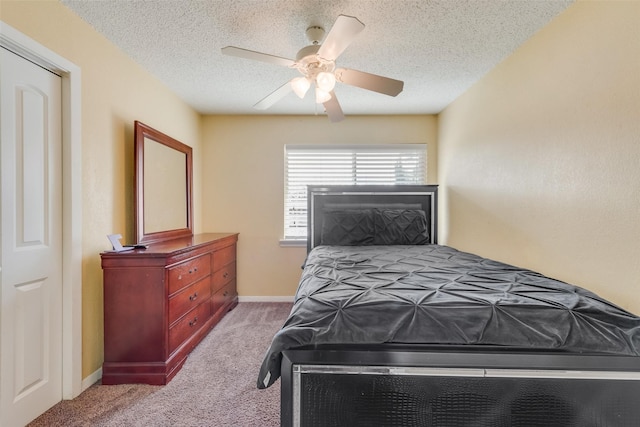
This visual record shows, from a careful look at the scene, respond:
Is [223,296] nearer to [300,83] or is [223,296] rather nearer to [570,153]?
[300,83]

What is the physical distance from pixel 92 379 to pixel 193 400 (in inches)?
30.0

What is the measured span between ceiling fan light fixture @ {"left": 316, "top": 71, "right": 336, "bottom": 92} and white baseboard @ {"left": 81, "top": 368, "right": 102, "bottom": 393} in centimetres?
240

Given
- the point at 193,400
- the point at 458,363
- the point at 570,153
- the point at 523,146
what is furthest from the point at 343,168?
the point at 458,363

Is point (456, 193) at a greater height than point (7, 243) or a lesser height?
greater

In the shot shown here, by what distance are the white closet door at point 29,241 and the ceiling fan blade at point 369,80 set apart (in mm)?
1739

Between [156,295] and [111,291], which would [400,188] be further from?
[111,291]

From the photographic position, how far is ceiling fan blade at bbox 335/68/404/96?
6.30 feet

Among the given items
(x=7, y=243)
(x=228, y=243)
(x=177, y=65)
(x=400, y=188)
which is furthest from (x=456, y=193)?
(x=7, y=243)

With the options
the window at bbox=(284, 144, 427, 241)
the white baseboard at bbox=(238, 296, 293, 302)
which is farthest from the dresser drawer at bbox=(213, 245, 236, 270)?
the window at bbox=(284, 144, 427, 241)

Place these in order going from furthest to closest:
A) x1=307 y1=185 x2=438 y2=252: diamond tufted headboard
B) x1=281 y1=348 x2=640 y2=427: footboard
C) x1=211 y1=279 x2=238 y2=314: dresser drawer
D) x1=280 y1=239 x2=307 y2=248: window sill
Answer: x1=280 y1=239 x2=307 y2=248: window sill → x1=307 y1=185 x2=438 y2=252: diamond tufted headboard → x1=211 y1=279 x2=238 y2=314: dresser drawer → x1=281 y1=348 x2=640 y2=427: footboard

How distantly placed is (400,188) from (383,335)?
2644 millimetres

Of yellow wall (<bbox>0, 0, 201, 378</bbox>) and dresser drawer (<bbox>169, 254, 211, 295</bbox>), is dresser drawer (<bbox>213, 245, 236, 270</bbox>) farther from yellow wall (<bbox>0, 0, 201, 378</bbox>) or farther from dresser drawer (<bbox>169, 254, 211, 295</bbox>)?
yellow wall (<bbox>0, 0, 201, 378</bbox>)

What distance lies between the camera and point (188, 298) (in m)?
2.48

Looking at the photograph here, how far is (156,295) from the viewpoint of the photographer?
2104mm
